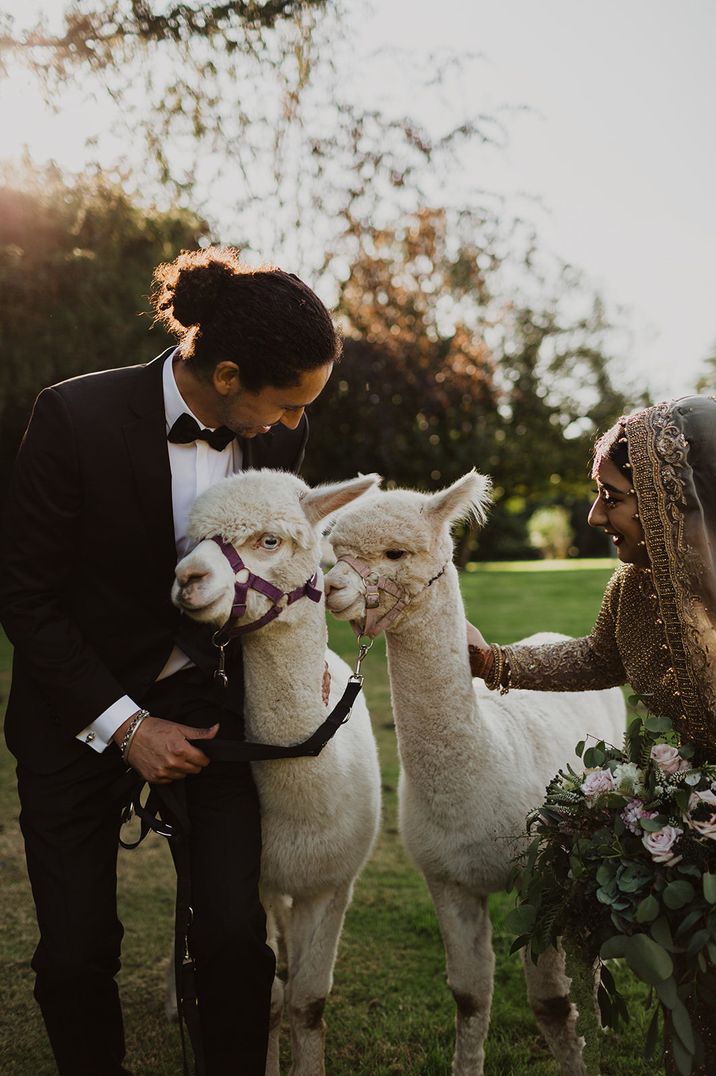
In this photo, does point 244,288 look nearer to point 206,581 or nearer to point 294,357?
point 294,357

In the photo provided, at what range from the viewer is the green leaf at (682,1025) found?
2020 millimetres

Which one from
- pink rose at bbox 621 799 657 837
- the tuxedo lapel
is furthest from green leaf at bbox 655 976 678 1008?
the tuxedo lapel

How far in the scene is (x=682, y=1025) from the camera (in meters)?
2.03

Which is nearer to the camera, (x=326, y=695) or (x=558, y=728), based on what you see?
(x=326, y=695)

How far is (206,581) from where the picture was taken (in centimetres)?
240

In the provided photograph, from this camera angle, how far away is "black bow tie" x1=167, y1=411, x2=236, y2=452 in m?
2.62

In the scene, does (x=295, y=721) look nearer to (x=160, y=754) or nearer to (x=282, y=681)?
(x=282, y=681)

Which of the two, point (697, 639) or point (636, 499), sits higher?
point (636, 499)


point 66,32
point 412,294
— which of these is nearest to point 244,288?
point 66,32

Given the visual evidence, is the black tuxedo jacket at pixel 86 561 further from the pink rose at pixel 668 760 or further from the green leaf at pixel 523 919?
the pink rose at pixel 668 760

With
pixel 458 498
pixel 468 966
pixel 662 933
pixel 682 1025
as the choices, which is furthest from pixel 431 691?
pixel 682 1025

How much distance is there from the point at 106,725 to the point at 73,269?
6.69 m

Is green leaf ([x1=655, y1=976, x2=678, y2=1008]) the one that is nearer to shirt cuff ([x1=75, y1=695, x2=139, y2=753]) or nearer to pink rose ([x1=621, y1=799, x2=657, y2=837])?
pink rose ([x1=621, y1=799, x2=657, y2=837])

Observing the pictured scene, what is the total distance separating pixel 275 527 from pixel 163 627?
1.45ft
